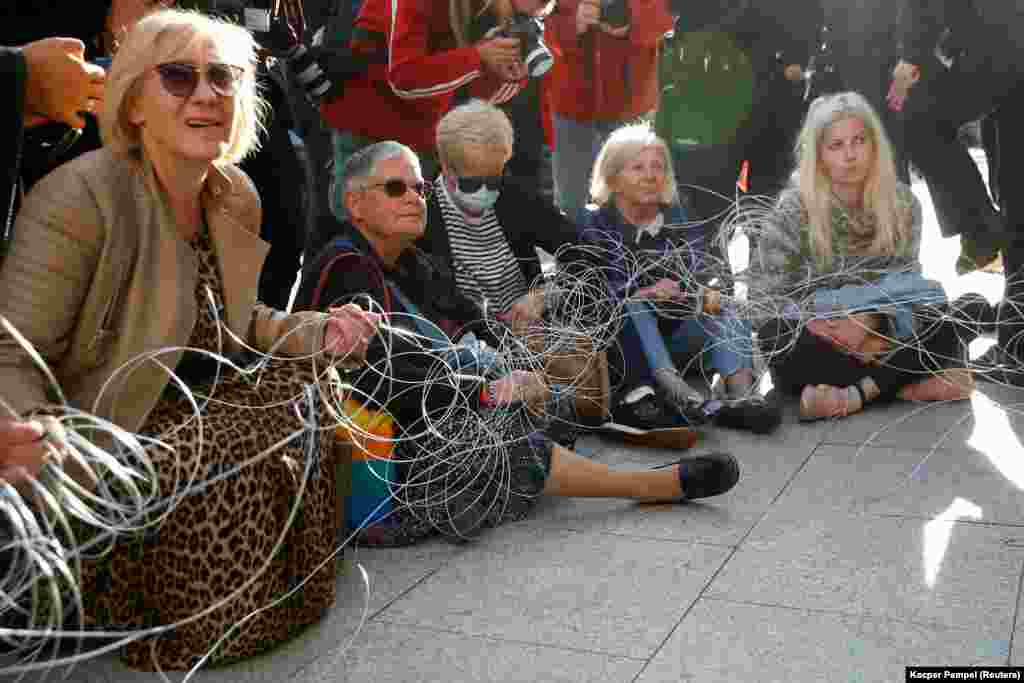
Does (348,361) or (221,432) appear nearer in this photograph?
(221,432)

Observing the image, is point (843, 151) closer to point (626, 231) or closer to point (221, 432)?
point (626, 231)

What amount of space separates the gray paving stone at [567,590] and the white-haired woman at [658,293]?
1.18m

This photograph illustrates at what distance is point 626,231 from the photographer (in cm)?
521

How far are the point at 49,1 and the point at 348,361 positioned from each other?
46.0 inches

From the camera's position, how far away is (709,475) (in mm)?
4043

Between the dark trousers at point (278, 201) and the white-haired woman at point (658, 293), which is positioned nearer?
the dark trousers at point (278, 201)

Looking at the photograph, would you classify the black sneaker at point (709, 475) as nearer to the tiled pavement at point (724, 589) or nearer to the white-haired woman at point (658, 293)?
the tiled pavement at point (724, 589)

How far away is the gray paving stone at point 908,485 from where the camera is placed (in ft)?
13.1

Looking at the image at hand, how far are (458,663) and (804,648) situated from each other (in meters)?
0.77

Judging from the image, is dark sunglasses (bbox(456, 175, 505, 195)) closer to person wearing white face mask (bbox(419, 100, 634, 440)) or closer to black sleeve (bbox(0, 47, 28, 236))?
person wearing white face mask (bbox(419, 100, 634, 440))

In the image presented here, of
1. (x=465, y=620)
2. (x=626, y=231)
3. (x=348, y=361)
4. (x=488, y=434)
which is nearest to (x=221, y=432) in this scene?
(x=348, y=361)

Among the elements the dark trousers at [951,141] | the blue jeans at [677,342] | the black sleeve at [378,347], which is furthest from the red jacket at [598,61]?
the black sleeve at [378,347]

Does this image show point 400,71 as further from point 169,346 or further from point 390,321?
point 169,346

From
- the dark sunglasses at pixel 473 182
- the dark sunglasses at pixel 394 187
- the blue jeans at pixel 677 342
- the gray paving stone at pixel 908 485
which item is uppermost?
the dark sunglasses at pixel 394 187
